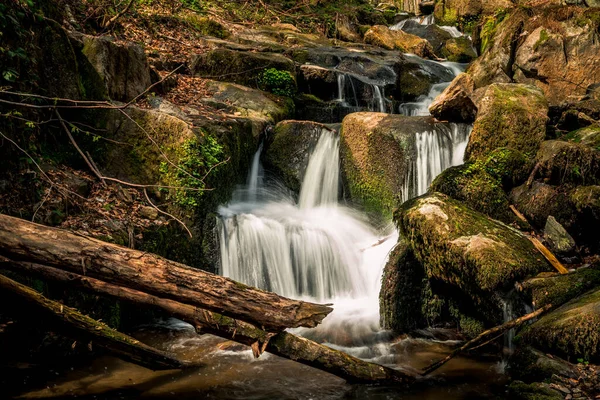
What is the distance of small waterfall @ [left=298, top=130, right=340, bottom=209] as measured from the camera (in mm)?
9586

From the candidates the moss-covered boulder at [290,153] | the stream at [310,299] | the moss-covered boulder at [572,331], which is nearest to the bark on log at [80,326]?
the stream at [310,299]

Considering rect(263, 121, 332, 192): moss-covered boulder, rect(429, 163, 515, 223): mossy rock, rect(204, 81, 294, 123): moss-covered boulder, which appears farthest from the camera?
rect(204, 81, 294, 123): moss-covered boulder

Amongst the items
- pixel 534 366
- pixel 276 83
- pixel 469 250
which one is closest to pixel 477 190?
pixel 469 250

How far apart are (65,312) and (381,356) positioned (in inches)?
142

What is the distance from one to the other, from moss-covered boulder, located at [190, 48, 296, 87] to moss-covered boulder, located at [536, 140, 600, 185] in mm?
6845

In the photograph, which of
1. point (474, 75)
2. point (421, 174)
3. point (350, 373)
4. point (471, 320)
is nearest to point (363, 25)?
point (474, 75)

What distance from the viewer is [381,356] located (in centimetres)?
587

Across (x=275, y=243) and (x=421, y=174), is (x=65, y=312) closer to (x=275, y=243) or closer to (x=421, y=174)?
(x=275, y=243)

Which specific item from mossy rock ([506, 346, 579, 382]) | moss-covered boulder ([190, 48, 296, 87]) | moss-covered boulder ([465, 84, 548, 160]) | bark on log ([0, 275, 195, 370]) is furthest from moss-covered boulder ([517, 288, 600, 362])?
moss-covered boulder ([190, 48, 296, 87])

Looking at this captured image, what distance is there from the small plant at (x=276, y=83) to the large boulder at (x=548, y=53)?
522cm

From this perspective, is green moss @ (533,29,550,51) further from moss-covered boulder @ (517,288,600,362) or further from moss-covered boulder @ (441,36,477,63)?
moss-covered boulder @ (517,288,600,362)

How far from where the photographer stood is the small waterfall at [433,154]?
866cm

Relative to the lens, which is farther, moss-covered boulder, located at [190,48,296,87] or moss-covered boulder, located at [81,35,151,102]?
moss-covered boulder, located at [190,48,296,87]

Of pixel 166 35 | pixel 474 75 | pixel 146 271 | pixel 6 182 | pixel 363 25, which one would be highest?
pixel 363 25
